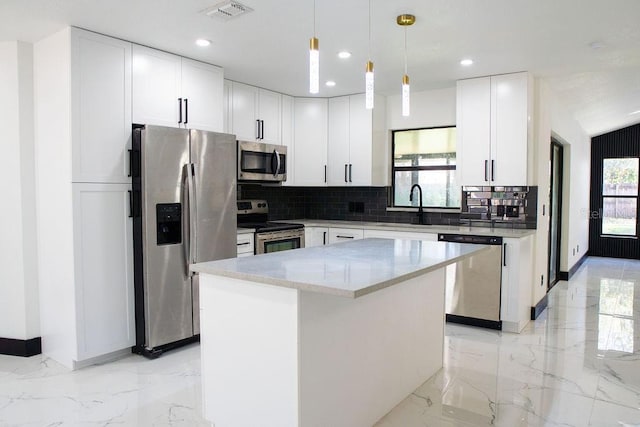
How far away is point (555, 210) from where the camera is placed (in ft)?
21.5

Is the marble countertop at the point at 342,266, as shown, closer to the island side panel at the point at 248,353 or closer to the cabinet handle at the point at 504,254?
the island side panel at the point at 248,353

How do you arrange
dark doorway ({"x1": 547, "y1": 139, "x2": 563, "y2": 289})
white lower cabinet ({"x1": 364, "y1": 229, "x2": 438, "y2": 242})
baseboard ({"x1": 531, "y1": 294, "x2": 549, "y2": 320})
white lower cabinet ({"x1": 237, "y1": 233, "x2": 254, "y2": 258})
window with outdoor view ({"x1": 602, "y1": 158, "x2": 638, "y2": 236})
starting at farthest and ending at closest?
window with outdoor view ({"x1": 602, "y1": 158, "x2": 638, "y2": 236})
dark doorway ({"x1": 547, "y1": 139, "x2": 563, "y2": 289})
baseboard ({"x1": 531, "y1": 294, "x2": 549, "y2": 320})
white lower cabinet ({"x1": 364, "y1": 229, "x2": 438, "y2": 242})
white lower cabinet ({"x1": 237, "y1": 233, "x2": 254, "y2": 258})

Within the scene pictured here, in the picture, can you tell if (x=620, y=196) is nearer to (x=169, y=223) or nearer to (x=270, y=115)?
(x=270, y=115)

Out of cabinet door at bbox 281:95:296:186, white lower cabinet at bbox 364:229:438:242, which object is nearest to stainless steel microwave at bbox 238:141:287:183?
cabinet door at bbox 281:95:296:186

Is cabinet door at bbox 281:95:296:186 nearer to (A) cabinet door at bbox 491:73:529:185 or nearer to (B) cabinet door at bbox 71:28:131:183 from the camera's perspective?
(B) cabinet door at bbox 71:28:131:183

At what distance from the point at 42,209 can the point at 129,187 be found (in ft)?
2.40

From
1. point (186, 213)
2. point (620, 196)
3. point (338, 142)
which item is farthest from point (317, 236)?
point (620, 196)

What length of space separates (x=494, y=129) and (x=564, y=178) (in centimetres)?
307

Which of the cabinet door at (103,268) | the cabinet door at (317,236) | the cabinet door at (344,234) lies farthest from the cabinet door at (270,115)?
the cabinet door at (103,268)

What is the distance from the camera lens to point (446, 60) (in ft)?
13.0

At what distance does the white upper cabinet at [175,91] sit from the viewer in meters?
3.56

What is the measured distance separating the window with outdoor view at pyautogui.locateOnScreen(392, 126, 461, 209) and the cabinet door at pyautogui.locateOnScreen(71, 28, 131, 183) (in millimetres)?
3266

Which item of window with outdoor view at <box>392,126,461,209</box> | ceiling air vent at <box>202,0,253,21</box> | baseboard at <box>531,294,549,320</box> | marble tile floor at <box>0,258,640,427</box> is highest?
ceiling air vent at <box>202,0,253,21</box>

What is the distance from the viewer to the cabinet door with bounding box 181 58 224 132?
389 cm
